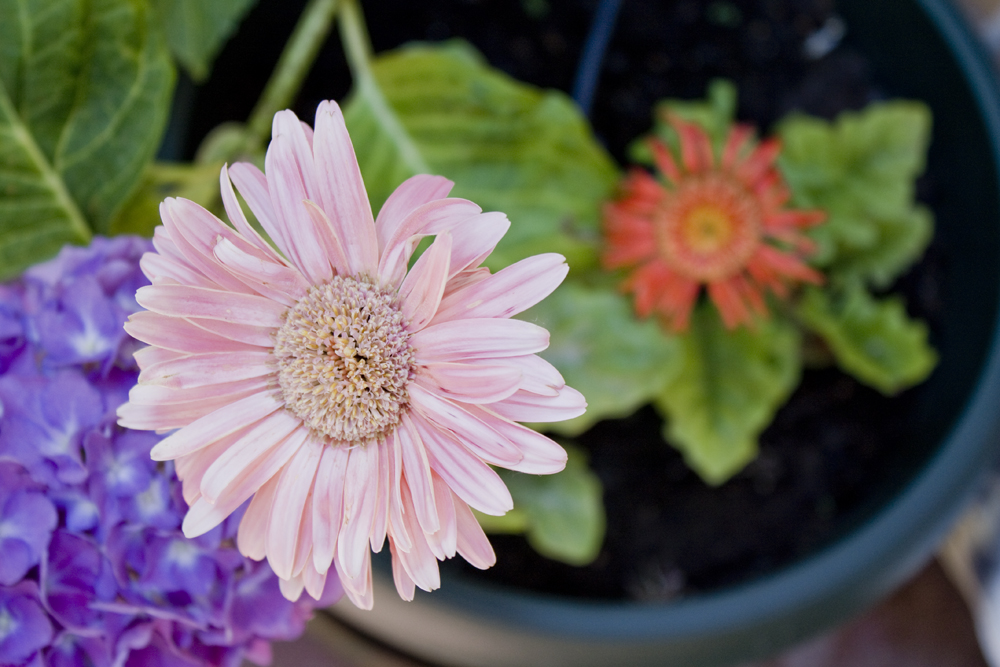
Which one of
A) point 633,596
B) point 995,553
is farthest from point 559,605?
point 995,553

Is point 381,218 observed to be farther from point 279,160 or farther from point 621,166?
point 621,166

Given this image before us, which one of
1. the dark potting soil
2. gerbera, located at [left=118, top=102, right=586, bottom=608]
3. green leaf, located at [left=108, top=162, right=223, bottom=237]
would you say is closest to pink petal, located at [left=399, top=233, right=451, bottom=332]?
gerbera, located at [left=118, top=102, right=586, bottom=608]

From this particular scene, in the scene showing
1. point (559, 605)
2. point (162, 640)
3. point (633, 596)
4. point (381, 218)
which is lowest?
point (633, 596)

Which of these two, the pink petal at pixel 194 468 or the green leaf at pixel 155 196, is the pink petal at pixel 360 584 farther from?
the green leaf at pixel 155 196

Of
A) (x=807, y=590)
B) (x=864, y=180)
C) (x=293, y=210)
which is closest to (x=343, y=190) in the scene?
(x=293, y=210)

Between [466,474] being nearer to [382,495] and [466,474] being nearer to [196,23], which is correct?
[382,495]

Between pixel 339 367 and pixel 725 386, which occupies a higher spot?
pixel 339 367
